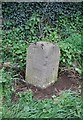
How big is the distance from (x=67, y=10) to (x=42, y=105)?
11.2 feet

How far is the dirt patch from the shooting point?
4141 millimetres

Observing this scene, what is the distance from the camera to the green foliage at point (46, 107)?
3574mm

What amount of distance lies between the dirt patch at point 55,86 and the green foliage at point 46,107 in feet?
0.61

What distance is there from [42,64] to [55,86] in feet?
1.32

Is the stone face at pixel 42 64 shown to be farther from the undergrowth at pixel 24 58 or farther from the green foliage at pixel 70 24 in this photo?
the green foliage at pixel 70 24

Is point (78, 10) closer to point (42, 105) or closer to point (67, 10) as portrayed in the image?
point (67, 10)

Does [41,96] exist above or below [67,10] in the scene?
below

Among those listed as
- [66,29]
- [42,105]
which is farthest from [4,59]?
[66,29]

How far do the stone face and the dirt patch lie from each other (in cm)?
8

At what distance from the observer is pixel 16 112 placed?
11.8 ft

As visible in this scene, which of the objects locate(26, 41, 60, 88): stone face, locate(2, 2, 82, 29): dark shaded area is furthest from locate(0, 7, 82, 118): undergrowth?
locate(26, 41, 60, 88): stone face

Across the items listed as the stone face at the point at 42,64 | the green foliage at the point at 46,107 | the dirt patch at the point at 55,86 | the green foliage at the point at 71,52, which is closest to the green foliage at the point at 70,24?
the green foliage at the point at 71,52

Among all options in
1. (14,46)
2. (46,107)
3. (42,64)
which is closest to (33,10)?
(14,46)

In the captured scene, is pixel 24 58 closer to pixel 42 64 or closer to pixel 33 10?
pixel 42 64
